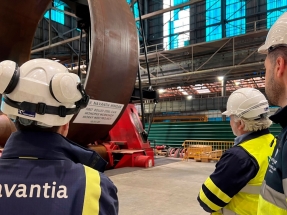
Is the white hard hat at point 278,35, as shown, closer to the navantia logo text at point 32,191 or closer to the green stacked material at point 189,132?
the navantia logo text at point 32,191

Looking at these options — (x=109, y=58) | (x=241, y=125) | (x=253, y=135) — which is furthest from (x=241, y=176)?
(x=109, y=58)

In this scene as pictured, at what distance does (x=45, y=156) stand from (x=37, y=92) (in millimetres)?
237

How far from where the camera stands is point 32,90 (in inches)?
38.0

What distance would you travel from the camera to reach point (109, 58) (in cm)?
395

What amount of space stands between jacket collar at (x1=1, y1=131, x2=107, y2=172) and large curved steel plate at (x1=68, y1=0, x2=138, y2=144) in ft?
9.44

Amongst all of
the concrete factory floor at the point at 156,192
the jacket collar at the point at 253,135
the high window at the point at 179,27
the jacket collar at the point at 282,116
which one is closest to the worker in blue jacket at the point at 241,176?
the jacket collar at the point at 253,135

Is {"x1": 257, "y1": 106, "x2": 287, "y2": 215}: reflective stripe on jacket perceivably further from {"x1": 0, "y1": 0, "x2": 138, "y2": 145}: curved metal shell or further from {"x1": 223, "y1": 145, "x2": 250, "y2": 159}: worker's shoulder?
{"x1": 0, "y1": 0, "x2": 138, "y2": 145}: curved metal shell

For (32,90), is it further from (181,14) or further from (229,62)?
(181,14)

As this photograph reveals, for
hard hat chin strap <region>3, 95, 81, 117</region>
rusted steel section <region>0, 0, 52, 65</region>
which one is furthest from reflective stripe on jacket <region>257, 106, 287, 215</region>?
rusted steel section <region>0, 0, 52, 65</region>

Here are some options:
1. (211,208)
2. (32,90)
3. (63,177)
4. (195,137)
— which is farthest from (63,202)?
(195,137)

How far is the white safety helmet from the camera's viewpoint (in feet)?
3.13

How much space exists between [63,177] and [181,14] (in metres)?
21.6

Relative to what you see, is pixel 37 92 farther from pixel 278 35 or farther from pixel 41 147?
pixel 278 35

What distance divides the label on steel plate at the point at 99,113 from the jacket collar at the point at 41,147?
9.54ft
